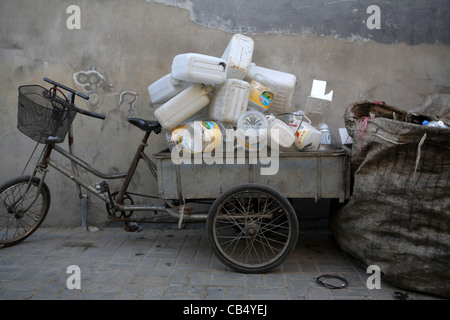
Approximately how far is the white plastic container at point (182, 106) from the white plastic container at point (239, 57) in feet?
1.16

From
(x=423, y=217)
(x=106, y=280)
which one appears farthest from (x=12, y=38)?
(x=423, y=217)

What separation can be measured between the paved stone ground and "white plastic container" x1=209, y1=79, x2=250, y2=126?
4.46 ft

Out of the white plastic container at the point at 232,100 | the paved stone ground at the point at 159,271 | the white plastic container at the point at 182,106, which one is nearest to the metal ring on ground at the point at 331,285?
the paved stone ground at the point at 159,271

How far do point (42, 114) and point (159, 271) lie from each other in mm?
1822

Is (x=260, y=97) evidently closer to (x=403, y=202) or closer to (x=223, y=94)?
(x=223, y=94)

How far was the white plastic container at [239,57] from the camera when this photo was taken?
13.4 feet

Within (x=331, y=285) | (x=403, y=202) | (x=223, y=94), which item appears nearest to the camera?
(x=403, y=202)

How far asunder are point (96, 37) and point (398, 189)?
362 cm

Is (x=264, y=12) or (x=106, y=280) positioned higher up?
(x=264, y=12)

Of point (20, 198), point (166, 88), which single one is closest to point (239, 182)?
point (166, 88)

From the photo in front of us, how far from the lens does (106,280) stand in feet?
11.9

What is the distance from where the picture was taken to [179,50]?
489 centimetres

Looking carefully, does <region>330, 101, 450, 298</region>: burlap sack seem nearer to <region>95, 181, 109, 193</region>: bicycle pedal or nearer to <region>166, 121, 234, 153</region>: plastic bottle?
<region>166, 121, 234, 153</region>: plastic bottle
